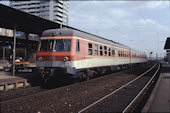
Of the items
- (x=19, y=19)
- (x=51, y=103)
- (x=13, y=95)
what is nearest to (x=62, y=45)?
(x=13, y=95)

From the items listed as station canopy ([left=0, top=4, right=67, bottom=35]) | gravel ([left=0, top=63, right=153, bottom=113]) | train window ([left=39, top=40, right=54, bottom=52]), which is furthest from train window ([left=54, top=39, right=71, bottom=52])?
station canopy ([left=0, top=4, right=67, bottom=35])

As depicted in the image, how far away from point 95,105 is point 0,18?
12.8m

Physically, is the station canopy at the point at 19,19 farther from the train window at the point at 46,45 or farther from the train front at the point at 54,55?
the train front at the point at 54,55

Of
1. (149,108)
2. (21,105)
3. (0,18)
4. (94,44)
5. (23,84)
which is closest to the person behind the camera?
(149,108)

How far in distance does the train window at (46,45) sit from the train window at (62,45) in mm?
311

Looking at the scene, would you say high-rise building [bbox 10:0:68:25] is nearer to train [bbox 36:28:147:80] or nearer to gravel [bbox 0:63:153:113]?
train [bbox 36:28:147:80]

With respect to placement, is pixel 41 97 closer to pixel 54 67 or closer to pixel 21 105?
pixel 21 105

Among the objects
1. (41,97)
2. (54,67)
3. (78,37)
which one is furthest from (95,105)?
(78,37)

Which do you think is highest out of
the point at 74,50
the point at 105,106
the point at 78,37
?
the point at 78,37

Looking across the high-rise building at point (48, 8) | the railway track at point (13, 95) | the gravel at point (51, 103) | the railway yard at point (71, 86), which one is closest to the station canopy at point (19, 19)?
the railway yard at point (71, 86)

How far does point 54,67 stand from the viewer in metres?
9.44

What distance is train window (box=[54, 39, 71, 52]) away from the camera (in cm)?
947

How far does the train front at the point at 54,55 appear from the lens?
30.2 ft

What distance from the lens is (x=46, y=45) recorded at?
998 cm
